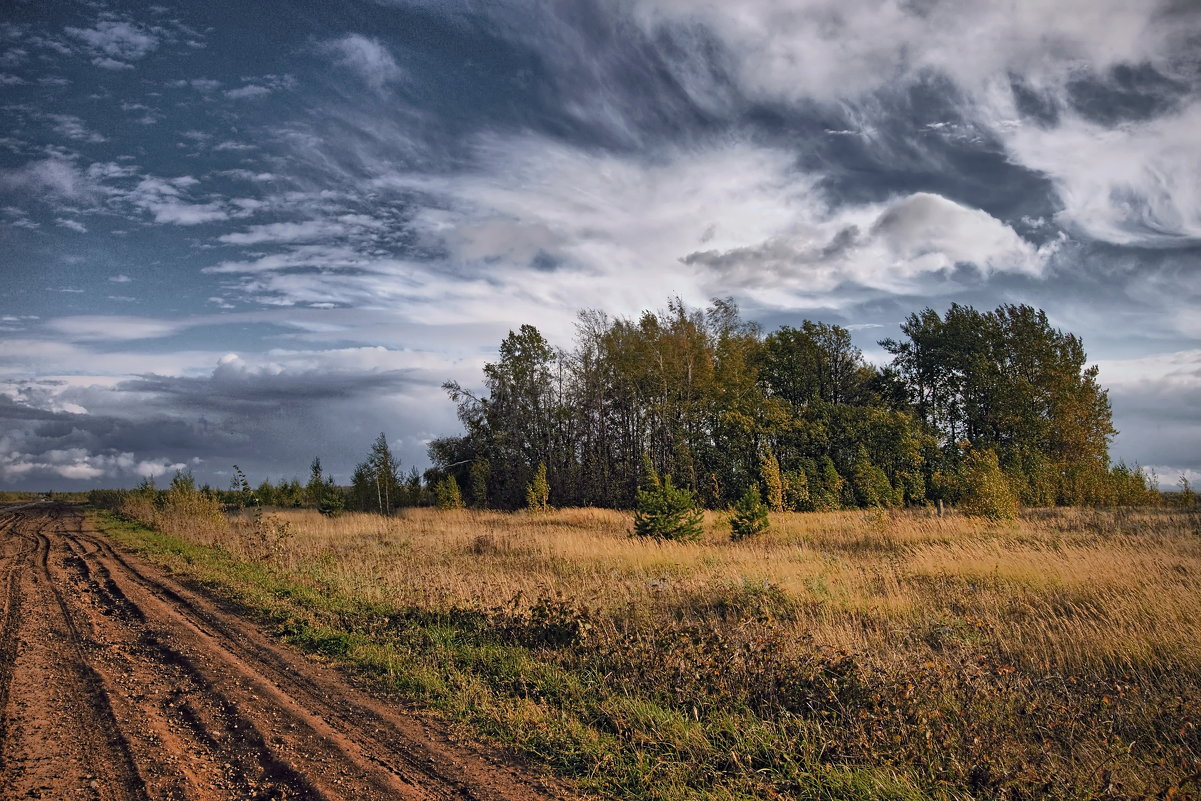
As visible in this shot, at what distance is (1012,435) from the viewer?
132 ft

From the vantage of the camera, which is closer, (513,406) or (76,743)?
(76,743)

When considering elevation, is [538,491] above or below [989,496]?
below

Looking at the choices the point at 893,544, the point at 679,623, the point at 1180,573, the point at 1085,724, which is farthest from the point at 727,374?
the point at 1085,724

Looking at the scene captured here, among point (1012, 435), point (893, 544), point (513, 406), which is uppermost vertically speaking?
point (513, 406)

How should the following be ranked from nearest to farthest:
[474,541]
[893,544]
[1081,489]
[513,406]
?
1. [893,544]
2. [474,541]
3. [1081,489]
4. [513,406]

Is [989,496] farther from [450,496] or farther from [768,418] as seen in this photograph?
[450,496]

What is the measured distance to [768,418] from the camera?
38.9m

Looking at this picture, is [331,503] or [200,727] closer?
[200,727]

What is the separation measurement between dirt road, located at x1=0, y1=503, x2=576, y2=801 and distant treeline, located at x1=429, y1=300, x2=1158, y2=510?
28.4m

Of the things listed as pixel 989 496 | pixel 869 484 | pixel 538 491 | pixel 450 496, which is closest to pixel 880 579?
pixel 989 496

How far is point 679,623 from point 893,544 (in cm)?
1157

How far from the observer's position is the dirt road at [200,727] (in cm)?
447

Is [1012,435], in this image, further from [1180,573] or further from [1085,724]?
[1085,724]

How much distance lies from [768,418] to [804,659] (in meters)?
33.6
